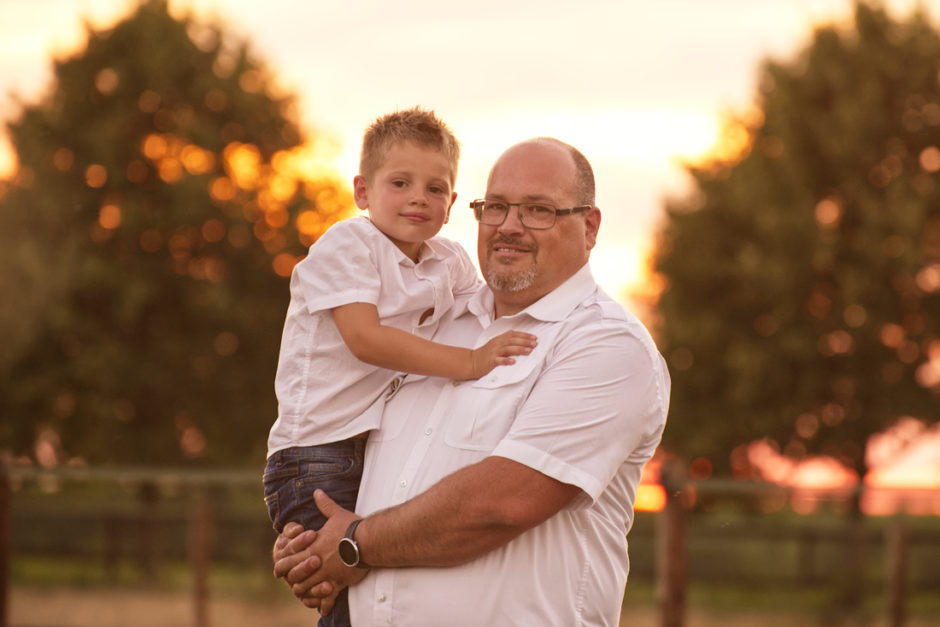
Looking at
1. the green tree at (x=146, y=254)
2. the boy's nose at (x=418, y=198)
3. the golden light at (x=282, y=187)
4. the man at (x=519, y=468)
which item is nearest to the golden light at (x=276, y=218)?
the green tree at (x=146, y=254)

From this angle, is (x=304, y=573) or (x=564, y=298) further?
(x=564, y=298)

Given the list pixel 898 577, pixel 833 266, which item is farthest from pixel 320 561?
pixel 833 266

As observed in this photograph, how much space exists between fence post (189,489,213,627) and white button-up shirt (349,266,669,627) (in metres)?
5.39

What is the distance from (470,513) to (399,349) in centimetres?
55

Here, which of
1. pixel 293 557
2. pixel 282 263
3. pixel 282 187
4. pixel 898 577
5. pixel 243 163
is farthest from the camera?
pixel 282 187

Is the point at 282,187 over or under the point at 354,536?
over

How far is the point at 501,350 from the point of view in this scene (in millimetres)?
2746

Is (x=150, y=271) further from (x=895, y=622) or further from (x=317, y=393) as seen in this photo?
(x=317, y=393)

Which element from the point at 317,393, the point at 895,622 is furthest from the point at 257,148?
the point at 317,393

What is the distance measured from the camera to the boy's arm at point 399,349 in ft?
9.32

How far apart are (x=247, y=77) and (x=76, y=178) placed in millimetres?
3122

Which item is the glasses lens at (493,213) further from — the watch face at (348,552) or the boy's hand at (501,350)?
the watch face at (348,552)

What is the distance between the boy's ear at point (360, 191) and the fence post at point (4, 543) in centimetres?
610

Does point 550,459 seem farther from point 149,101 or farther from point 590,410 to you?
point 149,101
